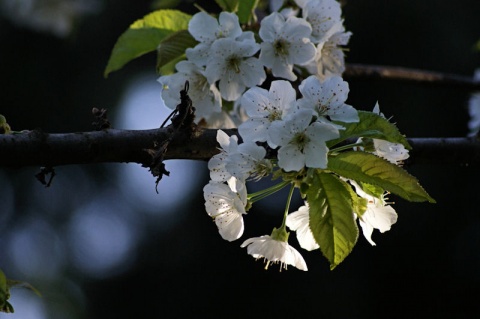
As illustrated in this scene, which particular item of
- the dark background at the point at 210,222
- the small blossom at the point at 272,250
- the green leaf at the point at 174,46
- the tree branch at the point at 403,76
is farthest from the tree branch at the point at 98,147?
the dark background at the point at 210,222

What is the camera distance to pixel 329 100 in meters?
1.02

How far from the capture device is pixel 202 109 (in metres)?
1.33

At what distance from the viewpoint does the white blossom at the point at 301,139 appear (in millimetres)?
925

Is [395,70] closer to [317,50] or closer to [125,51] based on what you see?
[317,50]

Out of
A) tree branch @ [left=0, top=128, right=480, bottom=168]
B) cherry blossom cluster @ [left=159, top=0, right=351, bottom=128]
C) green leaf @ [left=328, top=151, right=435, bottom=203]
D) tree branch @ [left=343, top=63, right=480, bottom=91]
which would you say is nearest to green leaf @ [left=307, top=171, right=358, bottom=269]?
green leaf @ [left=328, top=151, right=435, bottom=203]

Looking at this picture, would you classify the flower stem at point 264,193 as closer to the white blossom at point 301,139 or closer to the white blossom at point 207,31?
the white blossom at point 301,139

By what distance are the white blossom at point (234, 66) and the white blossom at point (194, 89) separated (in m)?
0.04

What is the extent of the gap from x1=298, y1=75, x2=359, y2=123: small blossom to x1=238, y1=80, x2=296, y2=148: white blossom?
0.03m

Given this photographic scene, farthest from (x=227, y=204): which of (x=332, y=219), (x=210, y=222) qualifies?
(x=210, y=222)

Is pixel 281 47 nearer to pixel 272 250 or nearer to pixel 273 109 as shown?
pixel 273 109

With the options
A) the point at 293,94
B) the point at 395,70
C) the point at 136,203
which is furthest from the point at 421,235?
the point at 293,94

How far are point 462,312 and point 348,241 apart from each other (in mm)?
3707

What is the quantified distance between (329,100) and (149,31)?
556mm

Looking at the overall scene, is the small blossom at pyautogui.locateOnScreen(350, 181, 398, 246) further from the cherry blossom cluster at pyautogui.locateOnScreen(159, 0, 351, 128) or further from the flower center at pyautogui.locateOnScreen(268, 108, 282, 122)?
the cherry blossom cluster at pyautogui.locateOnScreen(159, 0, 351, 128)
